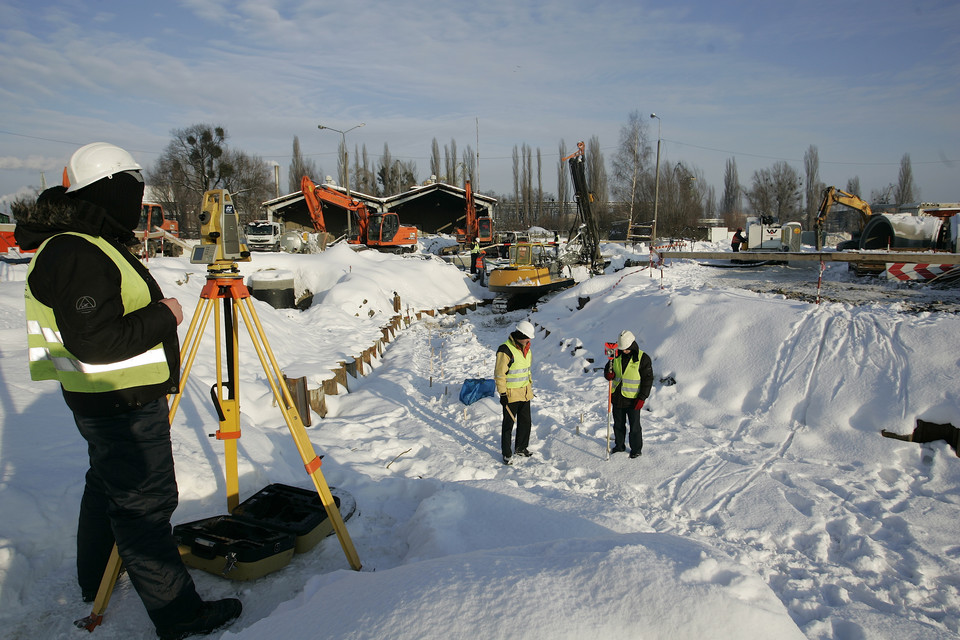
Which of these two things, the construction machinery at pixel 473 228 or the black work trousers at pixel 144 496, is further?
the construction machinery at pixel 473 228

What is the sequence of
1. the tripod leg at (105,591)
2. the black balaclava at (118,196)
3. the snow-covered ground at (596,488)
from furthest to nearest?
1. the tripod leg at (105,591)
2. the black balaclava at (118,196)
3. the snow-covered ground at (596,488)

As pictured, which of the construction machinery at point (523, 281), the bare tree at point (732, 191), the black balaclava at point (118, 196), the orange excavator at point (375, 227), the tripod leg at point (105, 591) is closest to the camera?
the black balaclava at point (118, 196)

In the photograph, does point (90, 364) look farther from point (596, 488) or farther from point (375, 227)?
point (375, 227)

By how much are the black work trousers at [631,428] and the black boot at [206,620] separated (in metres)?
4.21

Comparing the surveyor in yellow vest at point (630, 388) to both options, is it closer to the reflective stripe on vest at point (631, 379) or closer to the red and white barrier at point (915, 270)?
the reflective stripe on vest at point (631, 379)

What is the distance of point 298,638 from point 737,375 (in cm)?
664

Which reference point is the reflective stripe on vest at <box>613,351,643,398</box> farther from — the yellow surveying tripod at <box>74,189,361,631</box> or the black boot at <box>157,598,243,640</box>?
the black boot at <box>157,598,243,640</box>

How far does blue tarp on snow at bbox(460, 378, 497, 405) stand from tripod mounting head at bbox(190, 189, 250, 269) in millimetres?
4876

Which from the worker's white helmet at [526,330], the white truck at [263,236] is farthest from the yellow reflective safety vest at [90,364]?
the white truck at [263,236]

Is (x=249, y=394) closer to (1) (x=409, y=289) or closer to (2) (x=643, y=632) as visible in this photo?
(2) (x=643, y=632)

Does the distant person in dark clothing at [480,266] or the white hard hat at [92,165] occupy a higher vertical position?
the white hard hat at [92,165]

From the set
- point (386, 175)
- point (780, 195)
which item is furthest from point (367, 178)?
point (780, 195)

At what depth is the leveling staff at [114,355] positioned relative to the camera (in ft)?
6.53

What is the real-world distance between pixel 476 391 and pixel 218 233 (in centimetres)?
510
